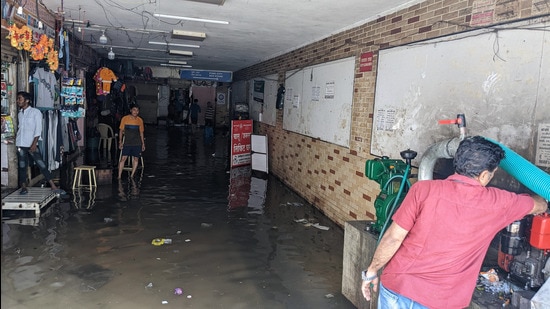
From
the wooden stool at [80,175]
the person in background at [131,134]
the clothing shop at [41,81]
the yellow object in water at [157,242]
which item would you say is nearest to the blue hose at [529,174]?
the yellow object in water at [157,242]

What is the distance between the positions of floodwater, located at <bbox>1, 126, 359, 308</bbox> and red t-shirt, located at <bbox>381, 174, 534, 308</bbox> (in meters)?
1.84

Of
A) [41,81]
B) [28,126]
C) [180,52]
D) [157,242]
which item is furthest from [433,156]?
[180,52]

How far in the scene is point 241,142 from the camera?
11.1 m

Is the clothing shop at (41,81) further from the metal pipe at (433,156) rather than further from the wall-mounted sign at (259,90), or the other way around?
the wall-mounted sign at (259,90)

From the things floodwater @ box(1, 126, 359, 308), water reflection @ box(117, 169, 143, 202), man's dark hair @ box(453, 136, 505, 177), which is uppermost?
man's dark hair @ box(453, 136, 505, 177)

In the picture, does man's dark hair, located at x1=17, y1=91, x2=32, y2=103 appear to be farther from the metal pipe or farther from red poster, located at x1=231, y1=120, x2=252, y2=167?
the metal pipe

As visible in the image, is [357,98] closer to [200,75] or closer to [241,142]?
[241,142]

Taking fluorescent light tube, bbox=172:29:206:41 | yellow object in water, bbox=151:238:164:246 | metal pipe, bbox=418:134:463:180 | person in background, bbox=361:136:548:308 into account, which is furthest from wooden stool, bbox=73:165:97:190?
person in background, bbox=361:136:548:308

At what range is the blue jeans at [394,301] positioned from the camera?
2363 mm

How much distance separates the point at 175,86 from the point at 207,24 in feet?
57.4

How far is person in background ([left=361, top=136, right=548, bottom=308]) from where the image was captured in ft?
7.28

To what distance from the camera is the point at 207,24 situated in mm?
7266

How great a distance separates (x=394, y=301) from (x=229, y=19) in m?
5.50

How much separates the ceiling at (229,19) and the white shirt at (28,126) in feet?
5.61
